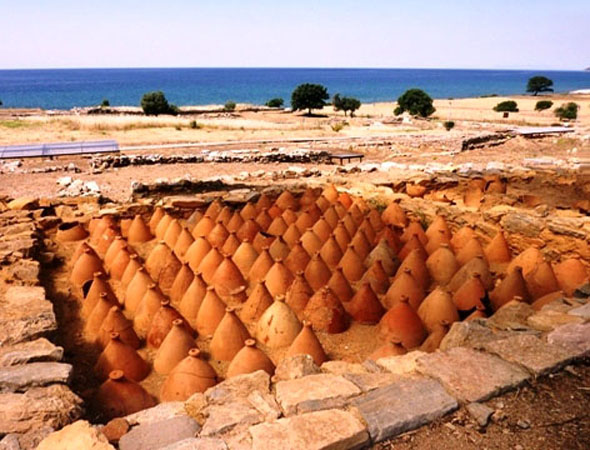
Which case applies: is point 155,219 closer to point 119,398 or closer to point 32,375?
point 119,398

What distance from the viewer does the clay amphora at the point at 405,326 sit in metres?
4.39

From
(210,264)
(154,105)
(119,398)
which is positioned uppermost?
(154,105)

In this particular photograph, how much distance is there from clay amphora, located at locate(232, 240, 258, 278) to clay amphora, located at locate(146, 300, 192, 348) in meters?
1.49

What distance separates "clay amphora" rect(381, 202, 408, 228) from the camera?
7.23 meters

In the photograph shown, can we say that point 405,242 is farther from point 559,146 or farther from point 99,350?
point 559,146

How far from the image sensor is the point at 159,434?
2.54 m

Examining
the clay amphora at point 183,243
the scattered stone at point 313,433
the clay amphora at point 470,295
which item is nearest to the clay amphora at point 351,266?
the clay amphora at point 470,295

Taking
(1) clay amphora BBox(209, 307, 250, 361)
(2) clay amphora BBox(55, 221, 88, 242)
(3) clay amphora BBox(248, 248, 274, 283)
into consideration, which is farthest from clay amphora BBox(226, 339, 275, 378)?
(2) clay amphora BBox(55, 221, 88, 242)

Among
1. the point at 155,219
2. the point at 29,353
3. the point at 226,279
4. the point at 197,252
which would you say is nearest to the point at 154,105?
the point at 155,219

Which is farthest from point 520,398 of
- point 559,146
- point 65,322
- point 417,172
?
point 559,146

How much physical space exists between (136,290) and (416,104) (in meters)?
38.5

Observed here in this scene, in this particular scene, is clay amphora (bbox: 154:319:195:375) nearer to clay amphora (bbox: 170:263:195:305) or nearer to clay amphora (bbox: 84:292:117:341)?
clay amphora (bbox: 84:292:117:341)

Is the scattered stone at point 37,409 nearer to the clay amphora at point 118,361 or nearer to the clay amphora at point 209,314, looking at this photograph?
the clay amphora at point 118,361

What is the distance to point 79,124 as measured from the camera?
28.5 m
